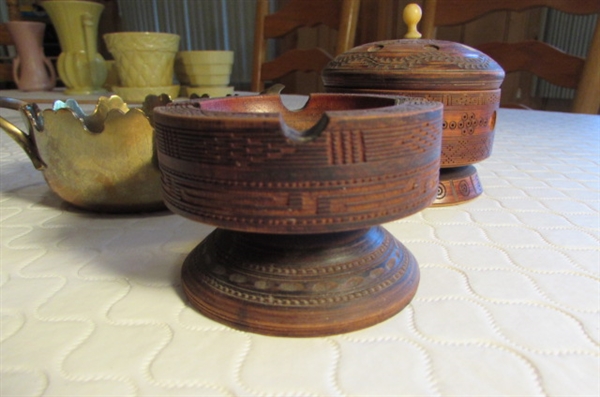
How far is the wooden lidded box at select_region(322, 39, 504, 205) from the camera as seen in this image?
53 cm

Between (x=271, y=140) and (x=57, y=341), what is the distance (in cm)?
21

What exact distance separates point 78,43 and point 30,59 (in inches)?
12.8

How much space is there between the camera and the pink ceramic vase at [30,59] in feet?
4.75

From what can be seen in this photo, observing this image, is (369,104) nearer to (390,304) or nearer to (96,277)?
(390,304)

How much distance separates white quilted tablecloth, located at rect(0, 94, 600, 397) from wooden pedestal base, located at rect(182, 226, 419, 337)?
0.01 meters

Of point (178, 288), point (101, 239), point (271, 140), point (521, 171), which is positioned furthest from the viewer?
point (521, 171)

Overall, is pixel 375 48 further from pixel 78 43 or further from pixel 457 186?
pixel 78 43

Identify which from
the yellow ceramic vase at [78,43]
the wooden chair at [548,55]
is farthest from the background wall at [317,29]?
the yellow ceramic vase at [78,43]

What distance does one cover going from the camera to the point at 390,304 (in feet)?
1.12

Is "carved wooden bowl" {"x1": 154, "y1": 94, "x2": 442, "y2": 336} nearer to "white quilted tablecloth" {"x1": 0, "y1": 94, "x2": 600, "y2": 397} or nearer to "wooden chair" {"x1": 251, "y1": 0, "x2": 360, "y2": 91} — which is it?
"white quilted tablecloth" {"x1": 0, "y1": 94, "x2": 600, "y2": 397}

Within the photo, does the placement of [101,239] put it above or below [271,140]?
below

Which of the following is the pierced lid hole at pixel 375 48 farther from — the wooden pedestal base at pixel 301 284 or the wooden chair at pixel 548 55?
the wooden chair at pixel 548 55

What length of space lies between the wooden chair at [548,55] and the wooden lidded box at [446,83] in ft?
2.55

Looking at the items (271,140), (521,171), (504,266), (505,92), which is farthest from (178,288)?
(505,92)
